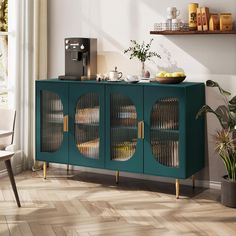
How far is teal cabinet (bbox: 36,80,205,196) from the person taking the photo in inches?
193

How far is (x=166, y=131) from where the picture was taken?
4.96 m

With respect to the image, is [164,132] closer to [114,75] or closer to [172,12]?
[114,75]

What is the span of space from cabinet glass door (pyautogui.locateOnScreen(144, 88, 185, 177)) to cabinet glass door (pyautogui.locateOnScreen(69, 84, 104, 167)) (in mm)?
492

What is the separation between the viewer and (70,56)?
5.66m

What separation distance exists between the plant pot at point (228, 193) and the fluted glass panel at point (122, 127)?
Result: 918 millimetres

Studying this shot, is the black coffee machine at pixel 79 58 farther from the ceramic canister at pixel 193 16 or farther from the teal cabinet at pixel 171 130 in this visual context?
the ceramic canister at pixel 193 16

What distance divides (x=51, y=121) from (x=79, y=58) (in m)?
0.70

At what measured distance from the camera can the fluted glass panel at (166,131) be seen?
4914mm

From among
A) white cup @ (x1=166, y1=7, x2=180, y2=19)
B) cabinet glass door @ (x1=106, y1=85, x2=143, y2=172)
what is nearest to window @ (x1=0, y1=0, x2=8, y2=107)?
cabinet glass door @ (x1=106, y1=85, x2=143, y2=172)

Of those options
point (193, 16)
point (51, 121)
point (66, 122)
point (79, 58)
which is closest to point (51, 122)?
point (51, 121)

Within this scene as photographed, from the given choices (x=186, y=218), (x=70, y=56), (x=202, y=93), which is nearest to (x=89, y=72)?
(x=70, y=56)

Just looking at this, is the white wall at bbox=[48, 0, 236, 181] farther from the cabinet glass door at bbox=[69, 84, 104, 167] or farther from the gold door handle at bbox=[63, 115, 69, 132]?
the gold door handle at bbox=[63, 115, 69, 132]

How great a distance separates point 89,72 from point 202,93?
1.19 metres

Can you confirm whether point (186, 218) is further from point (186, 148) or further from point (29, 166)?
point (29, 166)
